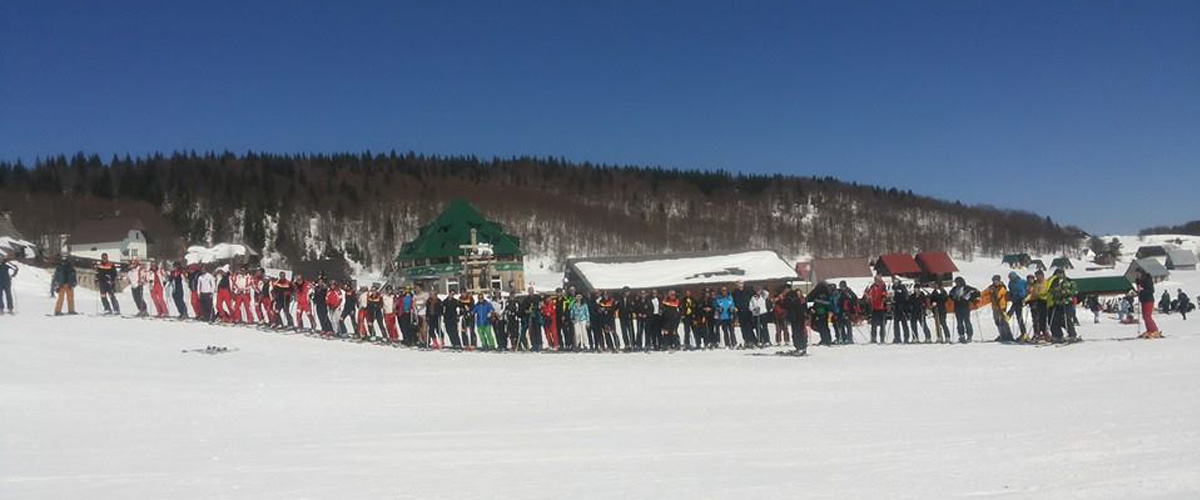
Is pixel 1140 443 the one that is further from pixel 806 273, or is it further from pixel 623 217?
pixel 623 217

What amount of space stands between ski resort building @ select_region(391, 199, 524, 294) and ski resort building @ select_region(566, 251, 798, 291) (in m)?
17.5

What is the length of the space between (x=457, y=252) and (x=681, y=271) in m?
26.8

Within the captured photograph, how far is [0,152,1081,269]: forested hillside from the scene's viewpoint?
109062mm

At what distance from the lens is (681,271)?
4888cm

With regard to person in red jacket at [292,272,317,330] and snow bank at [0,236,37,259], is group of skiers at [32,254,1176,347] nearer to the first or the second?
person in red jacket at [292,272,317,330]

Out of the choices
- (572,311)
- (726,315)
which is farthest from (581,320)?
(726,315)

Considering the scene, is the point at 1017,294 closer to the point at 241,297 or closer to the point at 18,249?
the point at 241,297

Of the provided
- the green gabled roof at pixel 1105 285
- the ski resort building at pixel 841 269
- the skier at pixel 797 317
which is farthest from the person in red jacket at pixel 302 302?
the ski resort building at pixel 841 269

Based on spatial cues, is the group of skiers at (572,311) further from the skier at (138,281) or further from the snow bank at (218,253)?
the snow bank at (218,253)

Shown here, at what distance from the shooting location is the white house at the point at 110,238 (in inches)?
3401

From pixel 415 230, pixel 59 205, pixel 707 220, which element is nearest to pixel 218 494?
pixel 59 205

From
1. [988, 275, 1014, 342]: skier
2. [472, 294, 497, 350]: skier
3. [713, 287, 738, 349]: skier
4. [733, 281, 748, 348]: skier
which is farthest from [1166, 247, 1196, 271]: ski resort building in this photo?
[472, 294, 497, 350]: skier

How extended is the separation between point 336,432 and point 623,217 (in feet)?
470

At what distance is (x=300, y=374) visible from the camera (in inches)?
508
